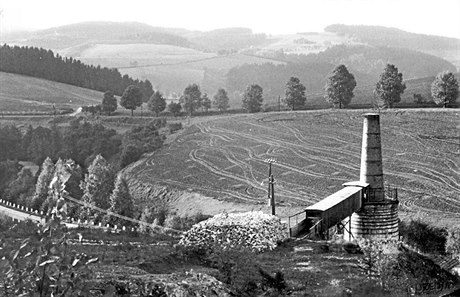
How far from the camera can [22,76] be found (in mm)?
89938

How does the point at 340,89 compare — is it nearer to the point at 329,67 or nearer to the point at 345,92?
the point at 345,92

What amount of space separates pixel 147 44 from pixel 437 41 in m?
84.4

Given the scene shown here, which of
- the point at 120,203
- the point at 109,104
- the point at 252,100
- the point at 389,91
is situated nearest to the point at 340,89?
the point at 389,91

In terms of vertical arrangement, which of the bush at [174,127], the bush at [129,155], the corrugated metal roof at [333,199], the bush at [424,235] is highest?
the corrugated metal roof at [333,199]

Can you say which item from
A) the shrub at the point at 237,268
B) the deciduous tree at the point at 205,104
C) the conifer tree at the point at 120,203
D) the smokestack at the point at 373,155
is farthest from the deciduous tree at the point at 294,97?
the shrub at the point at 237,268

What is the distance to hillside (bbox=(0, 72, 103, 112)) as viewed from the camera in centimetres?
7675

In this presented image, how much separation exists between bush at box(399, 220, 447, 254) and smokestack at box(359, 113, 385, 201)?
5.39 m

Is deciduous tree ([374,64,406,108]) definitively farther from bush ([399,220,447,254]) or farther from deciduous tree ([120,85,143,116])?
bush ([399,220,447,254])

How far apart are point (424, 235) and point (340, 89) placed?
103 ft

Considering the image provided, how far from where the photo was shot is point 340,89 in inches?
2657

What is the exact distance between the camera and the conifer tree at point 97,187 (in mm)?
44875

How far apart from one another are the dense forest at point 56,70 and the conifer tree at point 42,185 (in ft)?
119

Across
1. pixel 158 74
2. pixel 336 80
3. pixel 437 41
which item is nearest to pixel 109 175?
pixel 336 80

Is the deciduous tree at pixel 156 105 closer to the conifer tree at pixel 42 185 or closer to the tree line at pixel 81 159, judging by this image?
the tree line at pixel 81 159
